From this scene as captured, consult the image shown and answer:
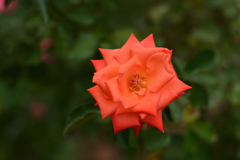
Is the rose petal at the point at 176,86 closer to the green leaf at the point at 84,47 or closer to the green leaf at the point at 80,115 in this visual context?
the green leaf at the point at 80,115

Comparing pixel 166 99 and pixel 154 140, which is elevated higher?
pixel 166 99

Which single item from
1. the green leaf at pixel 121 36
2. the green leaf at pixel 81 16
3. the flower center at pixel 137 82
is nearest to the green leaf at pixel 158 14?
the green leaf at pixel 121 36

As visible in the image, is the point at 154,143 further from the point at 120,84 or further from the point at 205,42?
the point at 205,42

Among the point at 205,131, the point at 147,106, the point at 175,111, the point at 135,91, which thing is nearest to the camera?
the point at 147,106

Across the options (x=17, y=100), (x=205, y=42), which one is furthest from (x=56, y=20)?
(x=17, y=100)

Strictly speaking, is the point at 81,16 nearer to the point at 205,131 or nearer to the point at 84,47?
the point at 84,47

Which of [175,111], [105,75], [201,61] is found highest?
[105,75]

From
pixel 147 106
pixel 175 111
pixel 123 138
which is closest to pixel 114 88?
pixel 147 106
